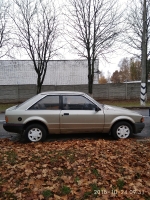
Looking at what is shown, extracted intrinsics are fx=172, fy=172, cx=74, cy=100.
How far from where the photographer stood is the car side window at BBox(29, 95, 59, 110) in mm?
5309

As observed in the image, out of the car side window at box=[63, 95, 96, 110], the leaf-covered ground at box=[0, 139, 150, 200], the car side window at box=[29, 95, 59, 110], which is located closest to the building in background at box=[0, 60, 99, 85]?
the car side window at box=[63, 95, 96, 110]

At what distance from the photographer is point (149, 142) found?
490 centimetres

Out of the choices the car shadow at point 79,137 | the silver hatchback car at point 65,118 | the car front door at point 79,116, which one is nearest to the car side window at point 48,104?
the silver hatchback car at point 65,118

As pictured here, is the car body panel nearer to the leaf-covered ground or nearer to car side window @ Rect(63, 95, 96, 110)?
car side window @ Rect(63, 95, 96, 110)

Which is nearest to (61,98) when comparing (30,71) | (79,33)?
(79,33)

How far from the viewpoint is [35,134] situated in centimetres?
525

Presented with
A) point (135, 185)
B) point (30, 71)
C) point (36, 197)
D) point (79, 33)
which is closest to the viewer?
point (36, 197)

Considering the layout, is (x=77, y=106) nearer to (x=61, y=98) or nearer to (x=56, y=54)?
(x=61, y=98)

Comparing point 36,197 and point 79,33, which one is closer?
point 36,197

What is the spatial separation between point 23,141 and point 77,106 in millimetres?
2042

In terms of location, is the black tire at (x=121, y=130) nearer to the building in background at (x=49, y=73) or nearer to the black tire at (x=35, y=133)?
the black tire at (x=35, y=133)

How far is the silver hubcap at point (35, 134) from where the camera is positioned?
523 cm

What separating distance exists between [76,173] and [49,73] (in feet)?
85.0
